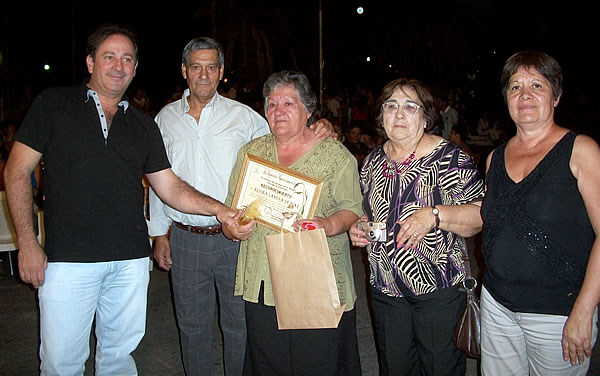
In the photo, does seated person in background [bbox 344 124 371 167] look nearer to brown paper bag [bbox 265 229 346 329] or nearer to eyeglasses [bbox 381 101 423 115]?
eyeglasses [bbox 381 101 423 115]

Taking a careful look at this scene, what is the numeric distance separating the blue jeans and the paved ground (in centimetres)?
115

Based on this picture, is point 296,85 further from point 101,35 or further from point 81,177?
point 81,177

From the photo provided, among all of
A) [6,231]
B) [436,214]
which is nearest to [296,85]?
[436,214]

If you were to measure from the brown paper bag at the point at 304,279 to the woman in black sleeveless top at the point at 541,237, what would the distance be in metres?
0.82

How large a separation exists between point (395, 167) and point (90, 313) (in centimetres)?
189

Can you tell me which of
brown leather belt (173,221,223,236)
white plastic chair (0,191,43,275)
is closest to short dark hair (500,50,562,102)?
brown leather belt (173,221,223,236)

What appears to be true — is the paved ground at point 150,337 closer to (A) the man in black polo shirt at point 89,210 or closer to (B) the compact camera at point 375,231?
(A) the man in black polo shirt at point 89,210

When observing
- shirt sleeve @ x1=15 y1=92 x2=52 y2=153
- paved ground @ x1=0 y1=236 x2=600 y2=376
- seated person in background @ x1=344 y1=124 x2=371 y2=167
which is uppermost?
seated person in background @ x1=344 y1=124 x2=371 y2=167

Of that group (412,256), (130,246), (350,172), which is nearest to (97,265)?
(130,246)

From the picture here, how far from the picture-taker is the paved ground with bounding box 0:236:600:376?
4258 mm

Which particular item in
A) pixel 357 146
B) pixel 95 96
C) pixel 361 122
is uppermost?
pixel 361 122

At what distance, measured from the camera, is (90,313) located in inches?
117

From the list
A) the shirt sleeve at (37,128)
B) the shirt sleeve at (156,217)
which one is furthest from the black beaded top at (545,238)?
the shirt sleeve at (37,128)

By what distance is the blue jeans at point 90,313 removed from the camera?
9.37ft
